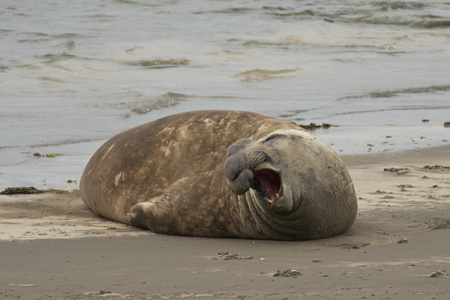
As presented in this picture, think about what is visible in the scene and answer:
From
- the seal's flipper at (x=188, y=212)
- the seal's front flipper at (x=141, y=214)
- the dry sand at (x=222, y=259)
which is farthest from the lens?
the seal's front flipper at (x=141, y=214)

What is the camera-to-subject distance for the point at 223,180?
16.8 ft

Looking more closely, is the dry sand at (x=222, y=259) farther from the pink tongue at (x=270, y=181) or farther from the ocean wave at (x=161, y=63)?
the ocean wave at (x=161, y=63)

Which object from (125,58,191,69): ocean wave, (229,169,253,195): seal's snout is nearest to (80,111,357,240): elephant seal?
(229,169,253,195): seal's snout

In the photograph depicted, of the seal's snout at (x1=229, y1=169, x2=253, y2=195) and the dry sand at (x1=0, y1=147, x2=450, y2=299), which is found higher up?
the seal's snout at (x1=229, y1=169, x2=253, y2=195)

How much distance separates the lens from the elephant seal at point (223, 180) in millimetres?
4598

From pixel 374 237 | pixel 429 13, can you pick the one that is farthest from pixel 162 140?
pixel 429 13

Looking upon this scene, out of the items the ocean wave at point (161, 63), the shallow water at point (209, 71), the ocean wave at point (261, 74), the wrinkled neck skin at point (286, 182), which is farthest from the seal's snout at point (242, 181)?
the ocean wave at point (161, 63)

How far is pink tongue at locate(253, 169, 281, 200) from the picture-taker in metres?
4.62

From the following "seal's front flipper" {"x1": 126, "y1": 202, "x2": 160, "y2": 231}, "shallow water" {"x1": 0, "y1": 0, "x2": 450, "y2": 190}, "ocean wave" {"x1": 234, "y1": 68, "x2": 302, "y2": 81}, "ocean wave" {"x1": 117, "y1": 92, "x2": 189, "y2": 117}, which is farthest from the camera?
"ocean wave" {"x1": 234, "y1": 68, "x2": 302, "y2": 81}

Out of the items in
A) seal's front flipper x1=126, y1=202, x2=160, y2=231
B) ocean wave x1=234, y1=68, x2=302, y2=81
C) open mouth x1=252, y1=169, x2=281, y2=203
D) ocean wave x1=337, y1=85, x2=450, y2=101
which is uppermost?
open mouth x1=252, y1=169, x2=281, y2=203

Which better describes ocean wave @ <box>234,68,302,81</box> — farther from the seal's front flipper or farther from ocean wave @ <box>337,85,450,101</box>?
the seal's front flipper

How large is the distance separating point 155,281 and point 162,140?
218 cm

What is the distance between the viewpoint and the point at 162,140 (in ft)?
18.9

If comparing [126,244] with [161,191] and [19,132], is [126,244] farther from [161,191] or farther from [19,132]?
[19,132]
